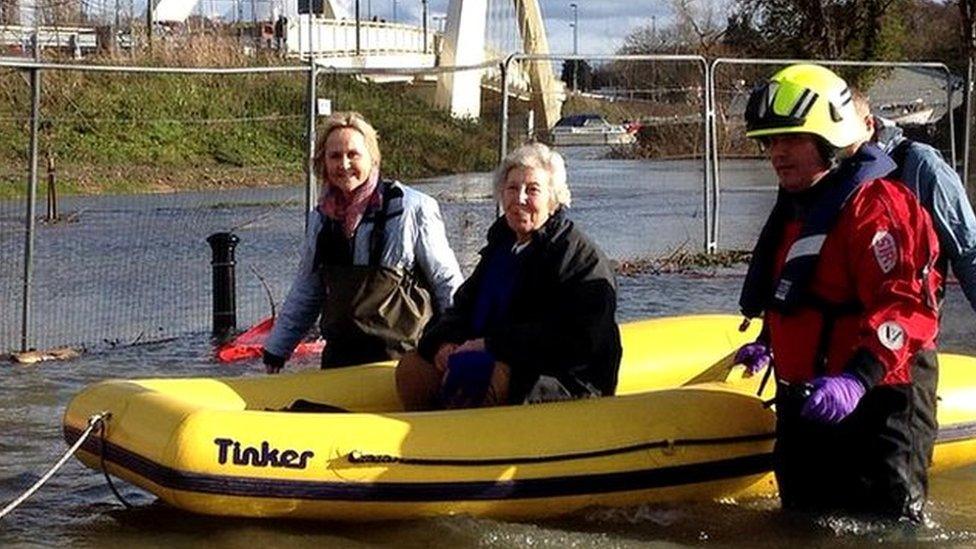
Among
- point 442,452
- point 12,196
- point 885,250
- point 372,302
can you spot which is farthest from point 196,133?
point 885,250

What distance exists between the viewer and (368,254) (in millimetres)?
6789

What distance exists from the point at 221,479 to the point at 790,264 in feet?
7.38

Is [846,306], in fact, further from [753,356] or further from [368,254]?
[368,254]

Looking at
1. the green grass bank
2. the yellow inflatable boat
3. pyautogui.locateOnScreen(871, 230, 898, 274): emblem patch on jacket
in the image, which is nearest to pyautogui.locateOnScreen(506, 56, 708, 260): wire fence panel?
the green grass bank

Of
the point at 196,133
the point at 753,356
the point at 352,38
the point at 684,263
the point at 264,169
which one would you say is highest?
the point at 352,38

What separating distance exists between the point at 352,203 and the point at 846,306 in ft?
7.45

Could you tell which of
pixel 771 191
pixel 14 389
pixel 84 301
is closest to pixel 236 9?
pixel 771 191

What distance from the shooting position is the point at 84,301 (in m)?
13.3

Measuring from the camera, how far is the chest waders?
6809mm

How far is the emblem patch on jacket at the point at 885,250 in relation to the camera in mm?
5336

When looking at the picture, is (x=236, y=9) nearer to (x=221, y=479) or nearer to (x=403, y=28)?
(x=403, y=28)

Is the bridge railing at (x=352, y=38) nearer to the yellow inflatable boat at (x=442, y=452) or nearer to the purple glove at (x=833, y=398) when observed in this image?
the yellow inflatable boat at (x=442, y=452)

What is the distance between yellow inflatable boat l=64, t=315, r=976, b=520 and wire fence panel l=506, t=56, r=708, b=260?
7207 mm

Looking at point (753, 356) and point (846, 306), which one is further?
point (753, 356)
